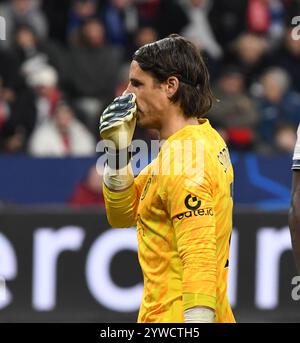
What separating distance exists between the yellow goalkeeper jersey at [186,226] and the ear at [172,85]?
0.56 feet

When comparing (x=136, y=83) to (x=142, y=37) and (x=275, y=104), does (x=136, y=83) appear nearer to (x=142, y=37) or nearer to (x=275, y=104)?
(x=275, y=104)

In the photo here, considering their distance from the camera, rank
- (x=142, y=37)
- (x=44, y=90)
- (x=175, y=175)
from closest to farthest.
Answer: (x=175, y=175) < (x=44, y=90) < (x=142, y=37)

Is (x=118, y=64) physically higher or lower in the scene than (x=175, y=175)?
higher

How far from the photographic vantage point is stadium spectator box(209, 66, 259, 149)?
1177 cm

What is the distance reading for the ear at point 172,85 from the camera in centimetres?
435

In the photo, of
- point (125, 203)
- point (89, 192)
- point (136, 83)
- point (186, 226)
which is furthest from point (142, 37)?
point (186, 226)

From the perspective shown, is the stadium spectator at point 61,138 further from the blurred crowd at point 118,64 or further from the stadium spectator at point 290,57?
the stadium spectator at point 290,57

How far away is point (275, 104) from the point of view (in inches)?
481

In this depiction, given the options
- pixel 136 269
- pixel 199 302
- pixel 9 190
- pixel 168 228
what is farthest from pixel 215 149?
pixel 9 190

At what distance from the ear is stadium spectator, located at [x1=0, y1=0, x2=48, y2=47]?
8.06 m

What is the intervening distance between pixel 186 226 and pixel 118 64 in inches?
331

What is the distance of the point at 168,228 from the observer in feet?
14.1

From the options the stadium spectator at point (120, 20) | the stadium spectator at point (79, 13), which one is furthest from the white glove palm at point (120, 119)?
the stadium spectator at point (120, 20)

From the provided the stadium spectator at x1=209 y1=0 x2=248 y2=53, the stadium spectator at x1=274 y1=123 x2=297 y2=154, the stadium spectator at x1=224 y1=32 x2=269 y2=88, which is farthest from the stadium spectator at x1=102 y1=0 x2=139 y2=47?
the stadium spectator at x1=274 y1=123 x2=297 y2=154
